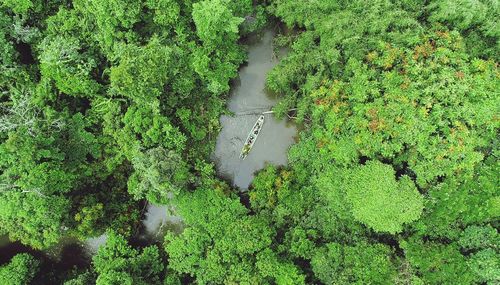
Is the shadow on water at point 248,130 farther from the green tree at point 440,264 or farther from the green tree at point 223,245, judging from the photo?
the green tree at point 440,264

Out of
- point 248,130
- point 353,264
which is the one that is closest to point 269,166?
point 248,130

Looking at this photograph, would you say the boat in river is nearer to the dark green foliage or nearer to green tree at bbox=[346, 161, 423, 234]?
green tree at bbox=[346, 161, 423, 234]

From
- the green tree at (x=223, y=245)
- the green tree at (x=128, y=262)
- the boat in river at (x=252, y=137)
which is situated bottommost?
the green tree at (x=128, y=262)

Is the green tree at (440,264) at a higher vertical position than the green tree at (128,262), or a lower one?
higher

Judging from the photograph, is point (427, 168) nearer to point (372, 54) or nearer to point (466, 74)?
point (466, 74)

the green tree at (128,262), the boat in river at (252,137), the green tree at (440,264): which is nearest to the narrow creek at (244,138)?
the boat in river at (252,137)

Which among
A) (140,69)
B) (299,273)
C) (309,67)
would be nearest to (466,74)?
(309,67)
